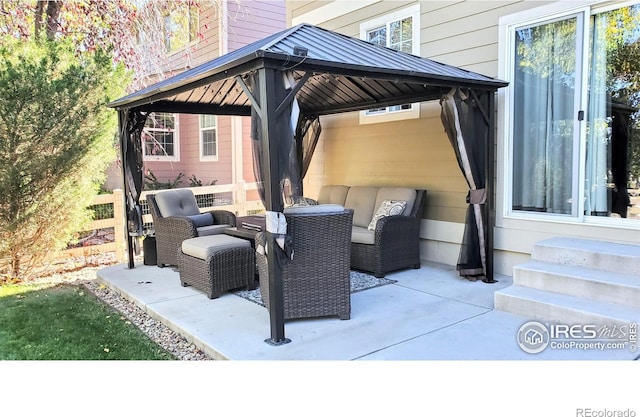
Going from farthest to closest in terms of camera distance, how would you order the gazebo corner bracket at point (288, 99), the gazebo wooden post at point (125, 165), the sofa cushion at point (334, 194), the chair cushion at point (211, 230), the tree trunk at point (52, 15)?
the tree trunk at point (52, 15), the sofa cushion at point (334, 194), the gazebo wooden post at point (125, 165), the chair cushion at point (211, 230), the gazebo corner bracket at point (288, 99)

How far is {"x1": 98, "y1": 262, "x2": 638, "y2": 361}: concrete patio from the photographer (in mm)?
3285

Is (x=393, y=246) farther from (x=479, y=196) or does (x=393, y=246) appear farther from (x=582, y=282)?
(x=582, y=282)

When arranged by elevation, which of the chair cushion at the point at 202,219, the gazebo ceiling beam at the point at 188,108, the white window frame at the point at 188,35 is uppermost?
the white window frame at the point at 188,35

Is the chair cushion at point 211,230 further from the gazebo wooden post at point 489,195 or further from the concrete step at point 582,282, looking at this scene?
the concrete step at point 582,282

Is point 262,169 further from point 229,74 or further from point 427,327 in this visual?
point 427,327

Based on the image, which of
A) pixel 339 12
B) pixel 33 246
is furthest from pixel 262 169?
pixel 339 12

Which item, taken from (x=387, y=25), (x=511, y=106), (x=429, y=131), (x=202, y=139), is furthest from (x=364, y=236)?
(x=202, y=139)

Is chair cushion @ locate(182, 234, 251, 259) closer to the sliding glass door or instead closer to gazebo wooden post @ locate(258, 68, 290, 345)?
gazebo wooden post @ locate(258, 68, 290, 345)

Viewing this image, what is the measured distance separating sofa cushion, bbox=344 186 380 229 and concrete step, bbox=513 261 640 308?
7.71ft

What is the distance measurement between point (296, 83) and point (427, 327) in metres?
2.18

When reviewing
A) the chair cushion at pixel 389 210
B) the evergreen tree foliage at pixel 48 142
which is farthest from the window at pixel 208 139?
the chair cushion at pixel 389 210

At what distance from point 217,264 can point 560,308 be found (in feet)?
10.1

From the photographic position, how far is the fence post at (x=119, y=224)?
671 centimetres

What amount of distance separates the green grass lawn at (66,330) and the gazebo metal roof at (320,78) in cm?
225
